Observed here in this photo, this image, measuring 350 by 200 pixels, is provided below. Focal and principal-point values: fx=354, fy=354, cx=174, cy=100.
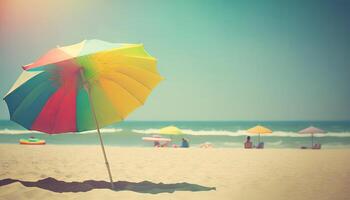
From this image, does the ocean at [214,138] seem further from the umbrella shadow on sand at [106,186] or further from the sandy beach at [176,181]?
the umbrella shadow on sand at [106,186]

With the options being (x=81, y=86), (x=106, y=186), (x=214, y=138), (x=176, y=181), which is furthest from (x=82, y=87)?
(x=214, y=138)

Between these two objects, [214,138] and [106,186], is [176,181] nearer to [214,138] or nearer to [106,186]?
[106,186]

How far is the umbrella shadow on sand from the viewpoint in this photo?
3.95 meters

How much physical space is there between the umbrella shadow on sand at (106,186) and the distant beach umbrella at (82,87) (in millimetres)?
436

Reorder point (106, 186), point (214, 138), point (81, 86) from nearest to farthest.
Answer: point (81, 86) → point (106, 186) → point (214, 138)

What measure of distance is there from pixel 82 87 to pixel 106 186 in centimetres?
121

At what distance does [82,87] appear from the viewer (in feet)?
12.7

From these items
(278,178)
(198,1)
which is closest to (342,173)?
(278,178)

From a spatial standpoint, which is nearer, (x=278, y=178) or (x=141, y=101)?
(x=141, y=101)

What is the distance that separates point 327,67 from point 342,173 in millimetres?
6797

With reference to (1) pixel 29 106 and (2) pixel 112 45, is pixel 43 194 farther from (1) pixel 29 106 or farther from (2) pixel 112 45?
(2) pixel 112 45

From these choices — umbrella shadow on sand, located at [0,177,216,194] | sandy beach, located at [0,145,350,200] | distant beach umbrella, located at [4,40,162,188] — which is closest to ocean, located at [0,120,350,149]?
sandy beach, located at [0,145,350,200]

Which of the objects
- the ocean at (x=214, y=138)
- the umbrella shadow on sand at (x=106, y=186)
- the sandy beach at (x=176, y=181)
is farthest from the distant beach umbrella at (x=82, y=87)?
the ocean at (x=214, y=138)

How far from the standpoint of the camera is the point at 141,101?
13.1ft
